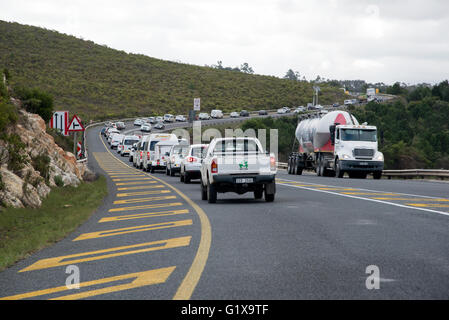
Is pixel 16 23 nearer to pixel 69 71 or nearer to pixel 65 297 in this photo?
pixel 69 71

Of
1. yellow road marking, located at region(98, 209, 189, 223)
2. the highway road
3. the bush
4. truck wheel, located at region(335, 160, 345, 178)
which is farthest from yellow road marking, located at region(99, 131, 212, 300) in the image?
truck wheel, located at region(335, 160, 345, 178)

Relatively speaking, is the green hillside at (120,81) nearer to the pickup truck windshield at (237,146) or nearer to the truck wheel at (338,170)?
the truck wheel at (338,170)

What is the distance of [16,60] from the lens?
124312 millimetres

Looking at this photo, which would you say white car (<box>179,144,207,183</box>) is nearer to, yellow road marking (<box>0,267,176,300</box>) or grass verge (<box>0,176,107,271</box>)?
grass verge (<box>0,176,107,271</box>)

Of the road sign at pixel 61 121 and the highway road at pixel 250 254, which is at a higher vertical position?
the road sign at pixel 61 121

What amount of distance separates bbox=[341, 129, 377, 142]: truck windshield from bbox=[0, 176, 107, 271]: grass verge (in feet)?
53.4

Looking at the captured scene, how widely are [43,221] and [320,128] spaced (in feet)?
80.0

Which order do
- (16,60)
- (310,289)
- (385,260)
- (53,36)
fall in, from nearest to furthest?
(310,289) < (385,260) < (16,60) < (53,36)

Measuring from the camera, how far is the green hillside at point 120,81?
118375 mm

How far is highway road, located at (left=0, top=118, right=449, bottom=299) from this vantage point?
698 centimetres

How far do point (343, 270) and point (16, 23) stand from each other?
158 meters

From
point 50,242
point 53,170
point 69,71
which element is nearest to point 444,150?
point 53,170

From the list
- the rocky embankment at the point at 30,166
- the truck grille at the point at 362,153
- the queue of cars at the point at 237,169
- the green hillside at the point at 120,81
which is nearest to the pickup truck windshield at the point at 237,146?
the queue of cars at the point at 237,169

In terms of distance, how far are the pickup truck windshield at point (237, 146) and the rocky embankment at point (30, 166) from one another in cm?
516
